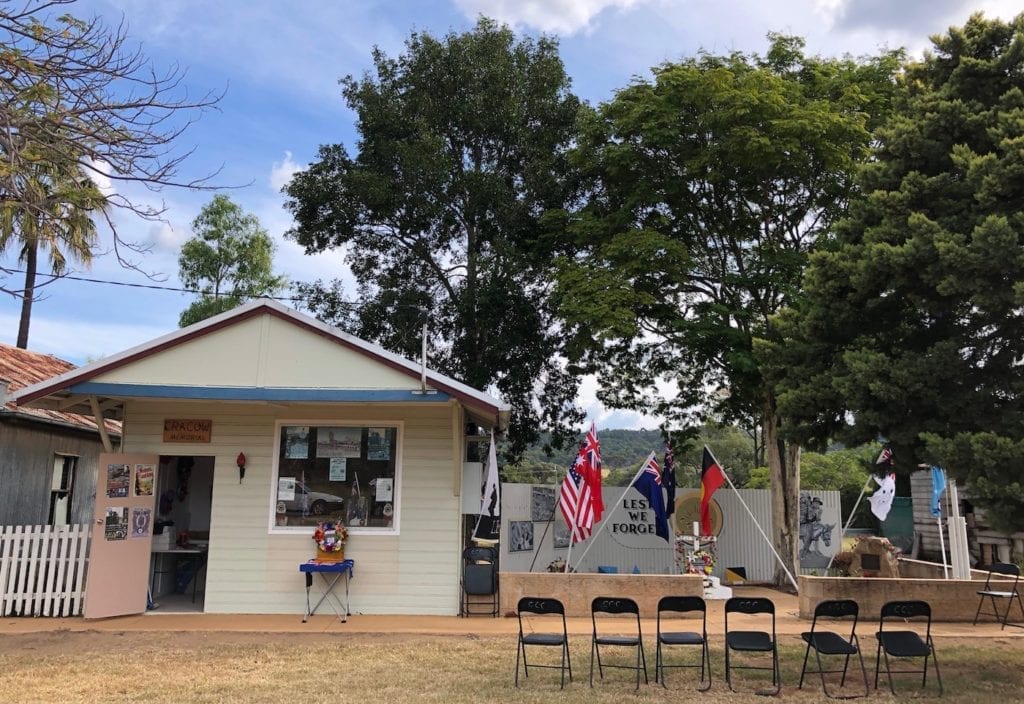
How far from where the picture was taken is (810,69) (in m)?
16.5

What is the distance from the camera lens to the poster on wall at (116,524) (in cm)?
1077

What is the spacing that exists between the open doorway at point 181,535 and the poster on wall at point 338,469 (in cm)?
233

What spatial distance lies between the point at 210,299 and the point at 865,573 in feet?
64.5

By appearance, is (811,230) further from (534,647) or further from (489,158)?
(534,647)

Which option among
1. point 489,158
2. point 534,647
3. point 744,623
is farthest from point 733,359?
point 489,158

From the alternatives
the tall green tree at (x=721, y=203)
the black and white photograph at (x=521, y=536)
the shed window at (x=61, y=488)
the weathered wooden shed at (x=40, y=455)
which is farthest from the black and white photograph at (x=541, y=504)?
the shed window at (x=61, y=488)

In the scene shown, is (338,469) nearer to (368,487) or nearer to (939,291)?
(368,487)

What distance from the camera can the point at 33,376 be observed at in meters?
14.7

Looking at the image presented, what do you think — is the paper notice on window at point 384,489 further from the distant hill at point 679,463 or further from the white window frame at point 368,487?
the distant hill at point 679,463

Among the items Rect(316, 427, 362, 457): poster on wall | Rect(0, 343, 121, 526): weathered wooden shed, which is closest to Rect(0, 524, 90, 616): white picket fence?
Rect(0, 343, 121, 526): weathered wooden shed

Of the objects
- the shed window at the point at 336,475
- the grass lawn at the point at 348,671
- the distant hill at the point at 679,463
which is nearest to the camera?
the grass lawn at the point at 348,671

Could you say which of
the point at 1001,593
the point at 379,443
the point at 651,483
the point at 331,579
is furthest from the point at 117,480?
the point at 1001,593

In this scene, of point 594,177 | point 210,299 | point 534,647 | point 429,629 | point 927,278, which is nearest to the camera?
point 927,278

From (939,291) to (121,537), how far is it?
10924 millimetres
